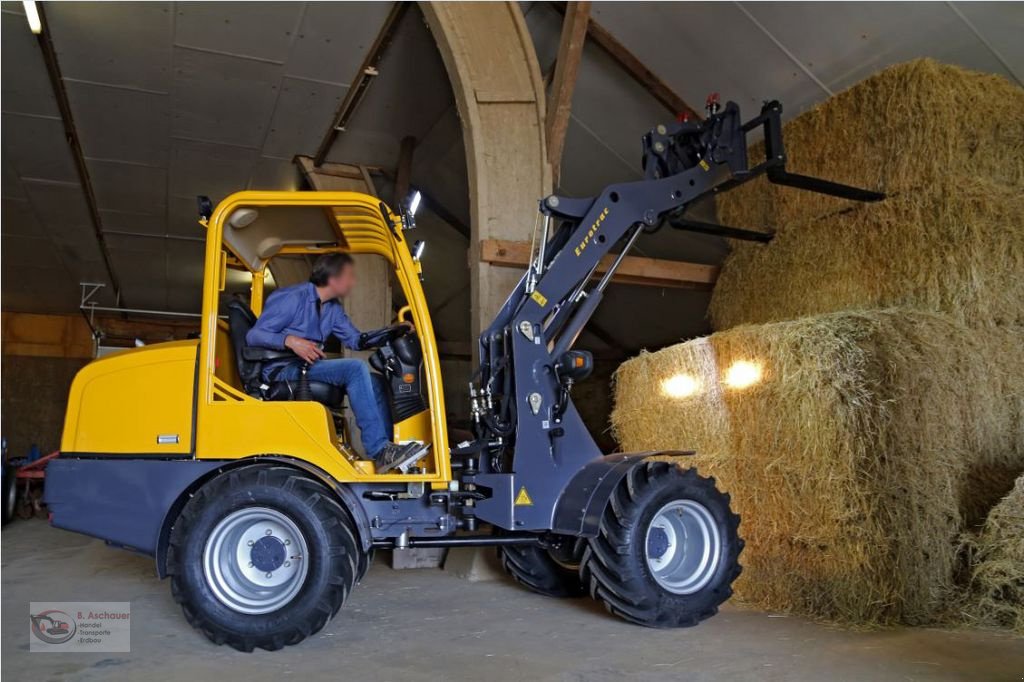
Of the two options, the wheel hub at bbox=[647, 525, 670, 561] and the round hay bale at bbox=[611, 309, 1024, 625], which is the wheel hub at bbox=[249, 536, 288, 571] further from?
the round hay bale at bbox=[611, 309, 1024, 625]

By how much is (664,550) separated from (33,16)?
569cm

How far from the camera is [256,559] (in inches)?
147

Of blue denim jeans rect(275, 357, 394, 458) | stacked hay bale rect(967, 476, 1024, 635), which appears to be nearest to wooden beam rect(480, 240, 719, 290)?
blue denim jeans rect(275, 357, 394, 458)

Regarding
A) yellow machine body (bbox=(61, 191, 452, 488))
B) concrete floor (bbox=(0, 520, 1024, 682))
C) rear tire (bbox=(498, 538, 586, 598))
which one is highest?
yellow machine body (bbox=(61, 191, 452, 488))

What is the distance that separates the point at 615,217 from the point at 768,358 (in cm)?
113

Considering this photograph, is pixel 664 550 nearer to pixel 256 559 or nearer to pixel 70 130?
pixel 256 559

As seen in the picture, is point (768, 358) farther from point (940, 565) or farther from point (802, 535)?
point (940, 565)

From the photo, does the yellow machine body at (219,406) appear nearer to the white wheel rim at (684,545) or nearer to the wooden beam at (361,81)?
the white wheel rim at (684,545)

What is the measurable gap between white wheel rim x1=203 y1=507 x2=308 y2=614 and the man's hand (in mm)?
742

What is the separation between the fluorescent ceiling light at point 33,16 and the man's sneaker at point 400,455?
4.39 metres

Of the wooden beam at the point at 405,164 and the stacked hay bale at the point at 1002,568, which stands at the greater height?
the wooden beam at the point at 405,164

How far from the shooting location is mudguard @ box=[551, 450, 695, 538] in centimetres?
392

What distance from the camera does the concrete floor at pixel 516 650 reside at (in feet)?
10.5

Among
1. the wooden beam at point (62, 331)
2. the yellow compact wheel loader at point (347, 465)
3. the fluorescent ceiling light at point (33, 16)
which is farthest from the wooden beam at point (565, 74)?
the wooden beam at point (62, 331)
